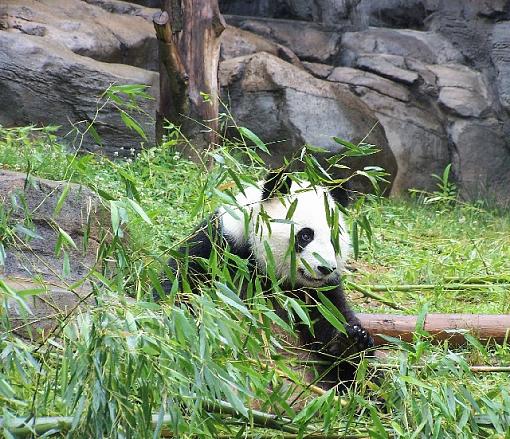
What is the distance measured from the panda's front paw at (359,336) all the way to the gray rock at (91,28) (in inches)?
176

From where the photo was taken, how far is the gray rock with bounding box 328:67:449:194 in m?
8.53

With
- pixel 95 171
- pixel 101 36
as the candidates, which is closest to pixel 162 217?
pixel 95 171

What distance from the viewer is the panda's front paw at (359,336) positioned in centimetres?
371

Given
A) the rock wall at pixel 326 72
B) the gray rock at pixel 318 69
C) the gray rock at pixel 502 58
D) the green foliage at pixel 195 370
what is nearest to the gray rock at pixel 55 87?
the rock wall at pixel 326 72

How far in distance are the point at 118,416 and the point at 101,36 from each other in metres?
5.98

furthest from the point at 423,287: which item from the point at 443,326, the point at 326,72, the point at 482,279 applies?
the point at 326,72

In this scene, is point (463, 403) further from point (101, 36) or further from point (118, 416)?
point (101, 36)

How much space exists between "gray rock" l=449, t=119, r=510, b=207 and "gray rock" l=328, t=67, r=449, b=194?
0.50ft

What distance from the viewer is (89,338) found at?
7.89ft

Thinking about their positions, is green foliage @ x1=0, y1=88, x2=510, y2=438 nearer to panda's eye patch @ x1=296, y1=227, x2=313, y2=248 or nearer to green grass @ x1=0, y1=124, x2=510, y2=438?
green grass @ x1=0, y1=124, x2=510, y2=438

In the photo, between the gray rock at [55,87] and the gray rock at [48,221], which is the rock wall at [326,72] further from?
the gray rock at [48,221]

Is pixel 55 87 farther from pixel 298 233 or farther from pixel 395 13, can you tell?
pixel 395 13

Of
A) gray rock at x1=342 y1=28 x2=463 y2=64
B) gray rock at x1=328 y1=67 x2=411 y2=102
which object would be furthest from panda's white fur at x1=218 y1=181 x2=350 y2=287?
gray rock at x1=342 y1=28 x2=463 y2=64

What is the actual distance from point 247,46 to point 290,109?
128cm
